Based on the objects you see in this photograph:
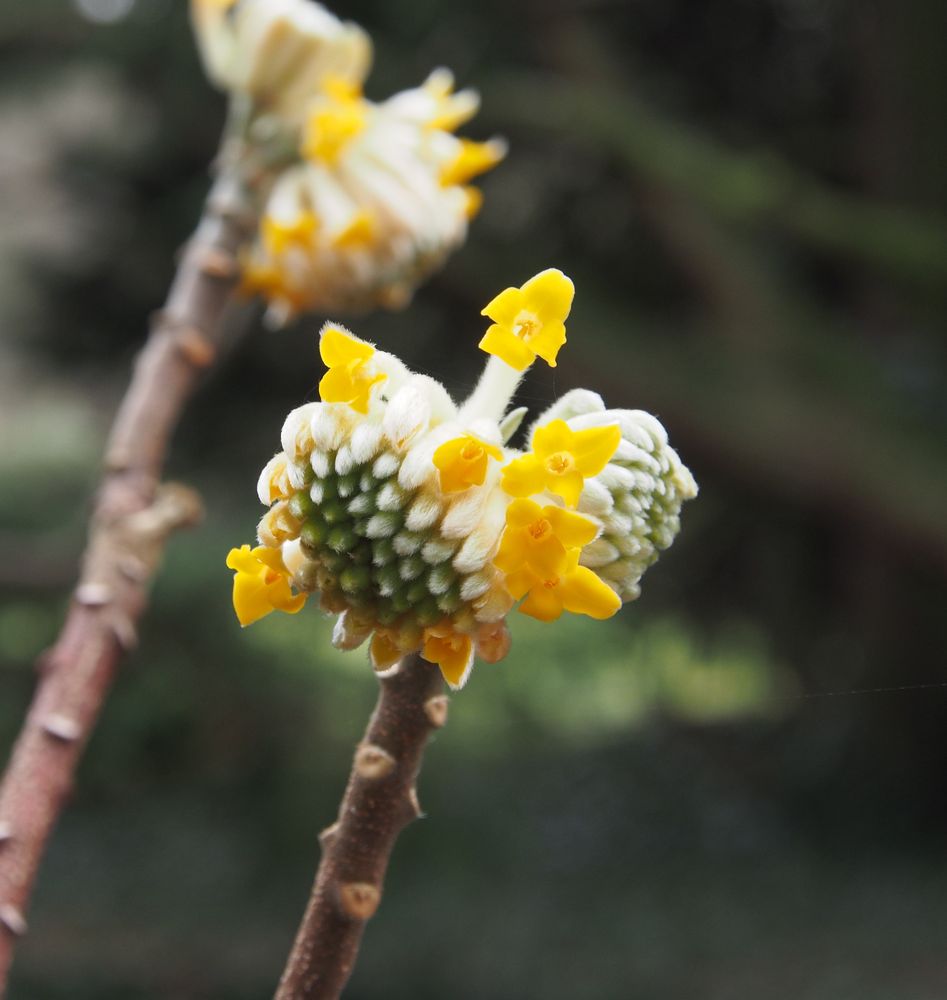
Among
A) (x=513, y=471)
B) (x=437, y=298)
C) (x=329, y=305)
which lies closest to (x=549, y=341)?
(x=513, y=471)

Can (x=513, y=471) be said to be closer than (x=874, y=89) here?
Yes

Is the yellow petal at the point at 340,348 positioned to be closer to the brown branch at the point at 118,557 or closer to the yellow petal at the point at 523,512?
the yellow petal at the point at 523,512

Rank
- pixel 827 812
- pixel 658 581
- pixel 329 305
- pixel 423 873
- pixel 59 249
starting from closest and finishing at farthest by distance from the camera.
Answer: pixel 329 305, pixel 423 873, pixel 827 812, pixel 658 581, pixel 59 249

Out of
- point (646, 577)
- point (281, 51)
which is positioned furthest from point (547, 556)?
point (646, 577)

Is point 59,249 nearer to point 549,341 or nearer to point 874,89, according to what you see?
point 874,89

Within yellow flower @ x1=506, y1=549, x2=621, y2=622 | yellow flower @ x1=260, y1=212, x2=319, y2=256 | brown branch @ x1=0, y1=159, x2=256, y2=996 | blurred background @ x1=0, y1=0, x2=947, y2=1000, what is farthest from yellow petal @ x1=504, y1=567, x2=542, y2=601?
blurred background @ x1=0, y1=0, x2=947, y2=1000

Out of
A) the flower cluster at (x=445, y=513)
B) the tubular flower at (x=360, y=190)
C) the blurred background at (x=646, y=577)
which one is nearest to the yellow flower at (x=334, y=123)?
the tubular flower at (x=360, y=190)

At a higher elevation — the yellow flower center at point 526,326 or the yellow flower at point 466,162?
the yellow flower at point 466,162

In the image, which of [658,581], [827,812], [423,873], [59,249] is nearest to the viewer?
[423,873]
